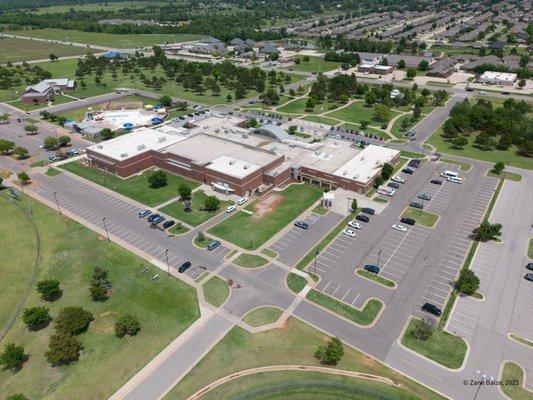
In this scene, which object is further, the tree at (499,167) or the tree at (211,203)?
the tree at (499,167)

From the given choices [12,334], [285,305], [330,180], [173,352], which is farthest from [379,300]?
[12,334]

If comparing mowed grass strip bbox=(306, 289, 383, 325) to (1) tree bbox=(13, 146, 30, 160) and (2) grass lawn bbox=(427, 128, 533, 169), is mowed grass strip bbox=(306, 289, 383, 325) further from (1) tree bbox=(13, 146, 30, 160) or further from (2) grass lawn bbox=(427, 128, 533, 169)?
(1) tree bbox=(13, 146, 30, 160)

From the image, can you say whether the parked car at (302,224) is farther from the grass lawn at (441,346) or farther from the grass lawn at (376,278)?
the grass lawn at (441,346)

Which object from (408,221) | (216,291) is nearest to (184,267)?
(216,291)

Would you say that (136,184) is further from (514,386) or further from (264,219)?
(514,386)

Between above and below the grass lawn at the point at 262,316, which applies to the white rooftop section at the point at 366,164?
above

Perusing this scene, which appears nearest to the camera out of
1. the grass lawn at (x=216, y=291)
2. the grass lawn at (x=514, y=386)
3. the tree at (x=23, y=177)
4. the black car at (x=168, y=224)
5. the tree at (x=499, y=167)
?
the grass lawn at (x=514, y=386)

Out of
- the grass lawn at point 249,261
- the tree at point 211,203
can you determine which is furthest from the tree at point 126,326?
the tree at point 211,203

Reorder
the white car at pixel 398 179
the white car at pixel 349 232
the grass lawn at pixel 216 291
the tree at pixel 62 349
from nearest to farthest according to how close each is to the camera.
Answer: the tree at pixel 62 349, the grass lawn at pixel 216 291, the white car at pixel 349 232, the white car at pixel 398 179
